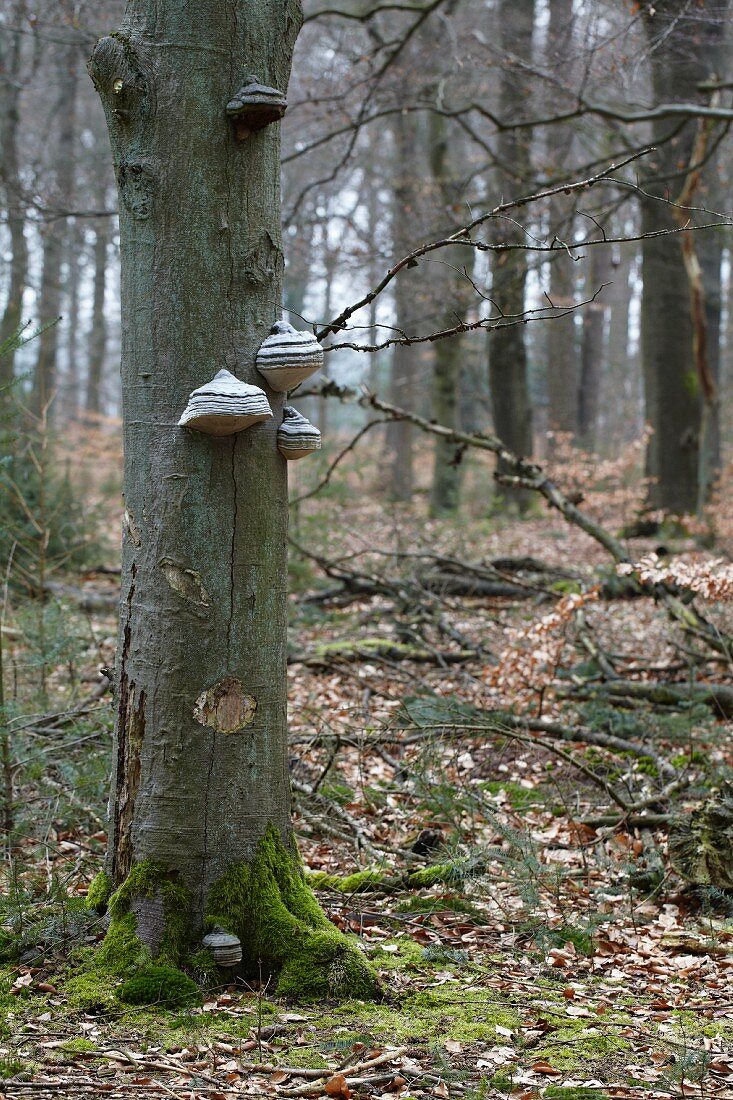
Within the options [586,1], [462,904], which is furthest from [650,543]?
[462,904]

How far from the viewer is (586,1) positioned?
372 inches

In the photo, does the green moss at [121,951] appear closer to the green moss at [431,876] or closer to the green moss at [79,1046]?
the green moss at [79,1046]

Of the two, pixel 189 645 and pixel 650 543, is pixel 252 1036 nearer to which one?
pixel 189 645

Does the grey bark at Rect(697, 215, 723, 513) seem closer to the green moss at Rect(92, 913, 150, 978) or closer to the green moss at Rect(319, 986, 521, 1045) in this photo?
the green moss at Rect(319, 986, 521, 1045)

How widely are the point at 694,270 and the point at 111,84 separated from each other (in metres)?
9.60

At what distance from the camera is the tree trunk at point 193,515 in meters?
2.99

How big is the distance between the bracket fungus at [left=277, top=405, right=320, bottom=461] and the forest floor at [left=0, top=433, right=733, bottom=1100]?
5.76ft

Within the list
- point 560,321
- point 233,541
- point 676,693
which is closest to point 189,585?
point 233,541

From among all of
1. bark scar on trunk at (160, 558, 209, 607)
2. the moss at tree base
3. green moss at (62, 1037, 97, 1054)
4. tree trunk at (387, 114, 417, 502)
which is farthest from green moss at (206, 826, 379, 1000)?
tree trunk at (387, 114, 417, 502)

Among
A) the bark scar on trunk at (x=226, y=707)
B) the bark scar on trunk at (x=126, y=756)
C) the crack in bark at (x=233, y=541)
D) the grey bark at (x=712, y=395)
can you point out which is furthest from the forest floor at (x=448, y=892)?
the grey bark at (x=712, y=395)

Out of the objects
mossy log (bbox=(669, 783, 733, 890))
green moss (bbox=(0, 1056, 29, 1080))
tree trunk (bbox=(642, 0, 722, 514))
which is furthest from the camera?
tree trunk (bbox=(642, 0, 722, 514))

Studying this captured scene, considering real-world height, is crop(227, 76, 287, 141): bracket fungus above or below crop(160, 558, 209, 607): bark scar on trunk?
above

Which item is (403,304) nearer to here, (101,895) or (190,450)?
(190,450)

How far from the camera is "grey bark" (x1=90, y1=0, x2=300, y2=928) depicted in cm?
298
